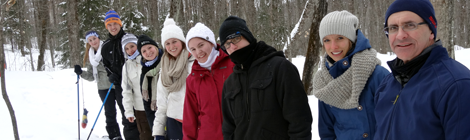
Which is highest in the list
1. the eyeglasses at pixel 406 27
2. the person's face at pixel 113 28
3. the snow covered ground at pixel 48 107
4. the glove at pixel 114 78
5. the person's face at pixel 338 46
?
the person's face at pixel 113 28

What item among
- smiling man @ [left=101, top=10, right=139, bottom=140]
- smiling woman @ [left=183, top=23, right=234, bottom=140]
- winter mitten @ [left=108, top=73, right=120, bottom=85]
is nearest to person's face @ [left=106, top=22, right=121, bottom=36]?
smiling man @ [left=101, top=10, right=139, bottom=140]

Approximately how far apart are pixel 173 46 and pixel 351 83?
6.11 feet

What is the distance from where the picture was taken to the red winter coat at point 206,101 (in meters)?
2.22

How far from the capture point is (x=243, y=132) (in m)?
1.85

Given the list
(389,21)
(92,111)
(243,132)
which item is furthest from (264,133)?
(92,111)

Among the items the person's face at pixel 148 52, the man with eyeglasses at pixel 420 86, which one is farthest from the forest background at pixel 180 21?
the man with eyeglasses at pixel 420 86

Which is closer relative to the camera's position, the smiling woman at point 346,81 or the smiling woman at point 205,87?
the smiling woman at point 346,81

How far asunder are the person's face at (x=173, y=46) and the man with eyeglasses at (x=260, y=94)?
1072 millimetres

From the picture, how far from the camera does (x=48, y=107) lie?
6.95m

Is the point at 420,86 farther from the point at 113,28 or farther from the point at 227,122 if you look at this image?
the point at 113,28

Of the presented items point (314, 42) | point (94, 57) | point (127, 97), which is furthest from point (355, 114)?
point (94, 57)

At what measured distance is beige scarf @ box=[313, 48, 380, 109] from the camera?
164 cm

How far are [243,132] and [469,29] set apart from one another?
3220cm

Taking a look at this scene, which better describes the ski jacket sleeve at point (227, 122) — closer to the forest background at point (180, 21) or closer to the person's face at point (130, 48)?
the person's face at point (130, 48)
